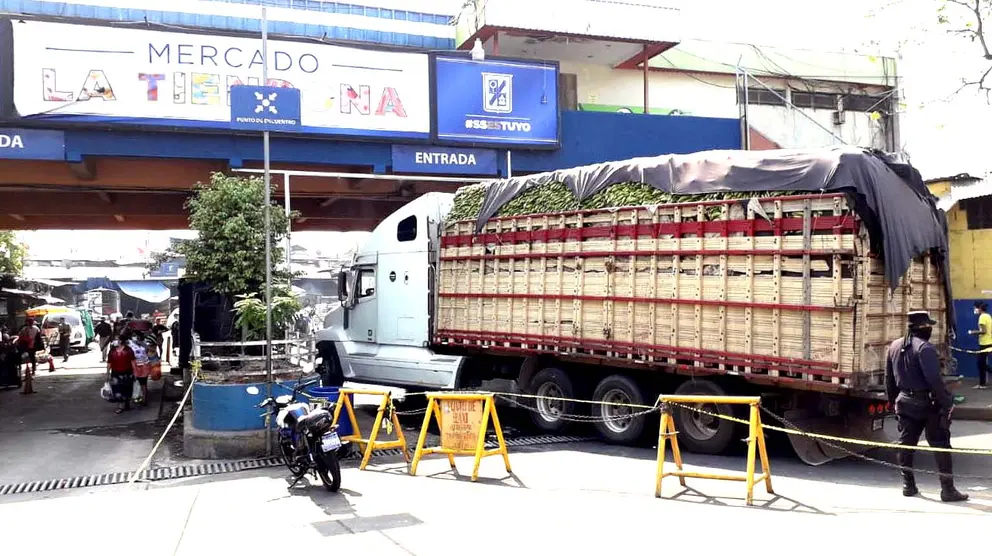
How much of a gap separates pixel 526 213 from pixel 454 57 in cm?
592

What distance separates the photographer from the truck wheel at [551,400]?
10.8 meters

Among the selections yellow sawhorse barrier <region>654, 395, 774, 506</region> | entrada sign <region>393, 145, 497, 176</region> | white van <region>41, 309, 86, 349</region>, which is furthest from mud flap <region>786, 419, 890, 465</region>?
white van <region>41, 309, 86, 349</region>

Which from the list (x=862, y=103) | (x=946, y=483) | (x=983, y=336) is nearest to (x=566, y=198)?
(x=946, y=483)

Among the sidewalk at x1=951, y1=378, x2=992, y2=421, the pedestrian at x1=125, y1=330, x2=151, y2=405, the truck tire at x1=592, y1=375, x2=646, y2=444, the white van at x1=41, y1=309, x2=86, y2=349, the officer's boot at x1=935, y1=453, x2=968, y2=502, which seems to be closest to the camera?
the officer's boot at x1=935, y1=453, x2=968, y2=502

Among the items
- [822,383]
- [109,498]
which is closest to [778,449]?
[822,383]

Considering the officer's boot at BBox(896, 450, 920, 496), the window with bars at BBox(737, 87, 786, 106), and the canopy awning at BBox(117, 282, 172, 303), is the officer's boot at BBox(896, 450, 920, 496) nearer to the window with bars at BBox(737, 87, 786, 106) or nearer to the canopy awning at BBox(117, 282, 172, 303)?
the window with bars at BBox(737, 87, 786, 106)

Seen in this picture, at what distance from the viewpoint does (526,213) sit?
37.0 feet

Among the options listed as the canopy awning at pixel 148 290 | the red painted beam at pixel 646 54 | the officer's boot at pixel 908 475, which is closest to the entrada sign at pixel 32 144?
the red painted beam at pixel 646 54

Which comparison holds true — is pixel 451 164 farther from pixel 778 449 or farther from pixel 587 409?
pixel 778 449

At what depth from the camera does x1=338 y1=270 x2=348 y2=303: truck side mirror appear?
48.7ft

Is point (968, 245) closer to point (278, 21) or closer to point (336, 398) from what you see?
point (336, 398)

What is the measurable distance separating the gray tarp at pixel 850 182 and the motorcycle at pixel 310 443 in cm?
470

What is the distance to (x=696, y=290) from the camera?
29.2 feet

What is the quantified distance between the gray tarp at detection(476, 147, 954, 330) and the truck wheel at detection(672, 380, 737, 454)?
2.21 meters
